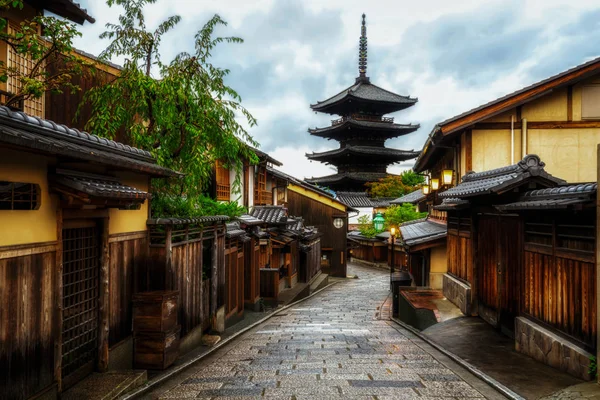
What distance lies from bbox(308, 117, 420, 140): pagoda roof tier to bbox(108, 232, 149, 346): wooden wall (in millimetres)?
42366

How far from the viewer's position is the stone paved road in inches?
284

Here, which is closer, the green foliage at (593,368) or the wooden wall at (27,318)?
the wooden wall at (27,318)

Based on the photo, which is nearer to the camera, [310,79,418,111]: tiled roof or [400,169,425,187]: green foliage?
[310,79,418,111]: tiled roof

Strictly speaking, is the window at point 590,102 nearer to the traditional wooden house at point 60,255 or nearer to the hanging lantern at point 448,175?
the hanging lantern at point 448,175

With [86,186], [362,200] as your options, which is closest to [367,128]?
[362,200]

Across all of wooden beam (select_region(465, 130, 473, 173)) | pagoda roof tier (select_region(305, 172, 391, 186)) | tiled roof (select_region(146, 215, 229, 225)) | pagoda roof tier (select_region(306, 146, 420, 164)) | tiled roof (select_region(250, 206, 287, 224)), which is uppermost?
pagoda roof tier (select_region(306, 146, 420, 164))

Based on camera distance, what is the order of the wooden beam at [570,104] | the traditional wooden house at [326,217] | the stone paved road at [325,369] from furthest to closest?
the traditional wooden house at [326,217] → the wooden beam at [570,104] → the stone paved road at [325,369]

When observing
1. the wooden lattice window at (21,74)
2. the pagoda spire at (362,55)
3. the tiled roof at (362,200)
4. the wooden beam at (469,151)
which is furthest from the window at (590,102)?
the pagoda spire at (362,55)

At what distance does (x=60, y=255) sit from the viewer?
249 inches

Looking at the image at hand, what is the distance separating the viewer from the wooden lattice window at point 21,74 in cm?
874

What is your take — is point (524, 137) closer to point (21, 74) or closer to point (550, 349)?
point (550, 349)

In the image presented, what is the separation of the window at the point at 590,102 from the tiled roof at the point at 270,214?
46.0ft

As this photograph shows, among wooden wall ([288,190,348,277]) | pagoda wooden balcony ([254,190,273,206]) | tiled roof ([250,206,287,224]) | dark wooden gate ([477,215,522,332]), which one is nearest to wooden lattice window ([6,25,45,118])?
dark wooden gate ([477,215,522,332])

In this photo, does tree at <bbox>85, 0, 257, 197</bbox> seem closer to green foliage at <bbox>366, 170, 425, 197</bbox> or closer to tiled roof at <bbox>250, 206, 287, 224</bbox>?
tiled roof at <bbox>250, 206, 287, 224</bbox>
